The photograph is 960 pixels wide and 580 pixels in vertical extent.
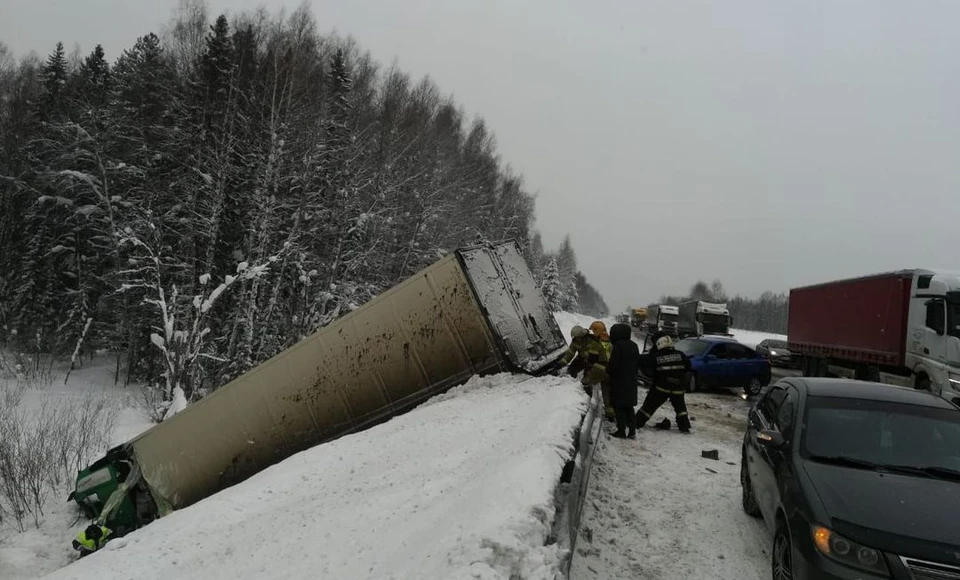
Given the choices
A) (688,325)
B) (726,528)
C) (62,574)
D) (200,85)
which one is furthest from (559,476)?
(688,325)

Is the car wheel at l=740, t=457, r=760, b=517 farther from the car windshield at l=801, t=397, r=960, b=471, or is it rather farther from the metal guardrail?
the metal guardrail

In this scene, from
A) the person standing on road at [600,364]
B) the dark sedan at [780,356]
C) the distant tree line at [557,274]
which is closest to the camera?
the person standing on road at [600,364]

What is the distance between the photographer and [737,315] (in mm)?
124250

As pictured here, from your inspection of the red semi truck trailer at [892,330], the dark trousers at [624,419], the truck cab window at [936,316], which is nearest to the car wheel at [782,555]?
the dark trousers at [624,419]

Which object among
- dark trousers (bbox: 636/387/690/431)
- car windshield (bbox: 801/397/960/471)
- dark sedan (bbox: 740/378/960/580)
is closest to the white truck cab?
dark trousers (bbox: 636/387/690/431)

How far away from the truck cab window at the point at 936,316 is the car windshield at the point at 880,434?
8205mm

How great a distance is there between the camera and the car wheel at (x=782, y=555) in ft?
12.0

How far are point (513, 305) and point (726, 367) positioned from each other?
8.98 m

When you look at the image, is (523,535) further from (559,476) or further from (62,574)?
(62,574)

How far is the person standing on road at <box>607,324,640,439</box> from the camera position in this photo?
8.23 meters

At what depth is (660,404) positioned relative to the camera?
9.02 metres

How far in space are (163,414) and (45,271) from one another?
67.2 ft

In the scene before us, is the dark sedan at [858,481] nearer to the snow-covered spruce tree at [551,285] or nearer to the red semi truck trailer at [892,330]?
the red semi truck trailer at [892,330]

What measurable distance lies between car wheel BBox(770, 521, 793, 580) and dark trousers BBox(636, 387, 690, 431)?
4963 millimetres
